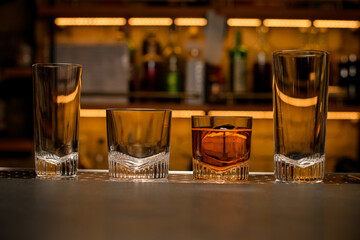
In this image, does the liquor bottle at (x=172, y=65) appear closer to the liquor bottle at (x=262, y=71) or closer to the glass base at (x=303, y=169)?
the liquor bottle at (x=262, y=71)

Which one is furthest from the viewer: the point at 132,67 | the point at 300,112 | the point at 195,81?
the point at 132,67

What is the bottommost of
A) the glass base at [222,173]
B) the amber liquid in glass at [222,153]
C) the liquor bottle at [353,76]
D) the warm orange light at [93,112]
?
the warm orange light at [93,112]

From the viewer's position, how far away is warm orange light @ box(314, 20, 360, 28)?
1.96 m

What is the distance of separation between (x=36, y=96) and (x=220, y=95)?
1382mm

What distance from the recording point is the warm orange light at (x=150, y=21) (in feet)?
6.34

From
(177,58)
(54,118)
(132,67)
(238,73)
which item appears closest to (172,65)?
(177,58)

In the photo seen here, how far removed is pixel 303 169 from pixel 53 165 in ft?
0.92

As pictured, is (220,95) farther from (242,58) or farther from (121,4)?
(121,4)

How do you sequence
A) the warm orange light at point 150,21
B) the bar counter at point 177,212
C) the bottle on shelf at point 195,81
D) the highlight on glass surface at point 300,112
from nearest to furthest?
the bar counter at point 177,212, the highlight on glass surface at point 300,112, the bottle on shelf at point 195,81, the warm orange light at point 150,21

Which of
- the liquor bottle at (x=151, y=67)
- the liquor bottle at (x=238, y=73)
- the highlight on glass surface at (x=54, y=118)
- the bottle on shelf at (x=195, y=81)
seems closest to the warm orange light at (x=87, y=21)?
the liquor bottle at (x=151, y=67)

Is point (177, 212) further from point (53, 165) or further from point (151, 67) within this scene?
point (151, 67)

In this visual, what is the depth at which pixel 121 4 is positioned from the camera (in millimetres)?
1899

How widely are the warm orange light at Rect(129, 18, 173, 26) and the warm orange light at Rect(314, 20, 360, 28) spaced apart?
2.23 ft

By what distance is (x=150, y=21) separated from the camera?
197 cm
